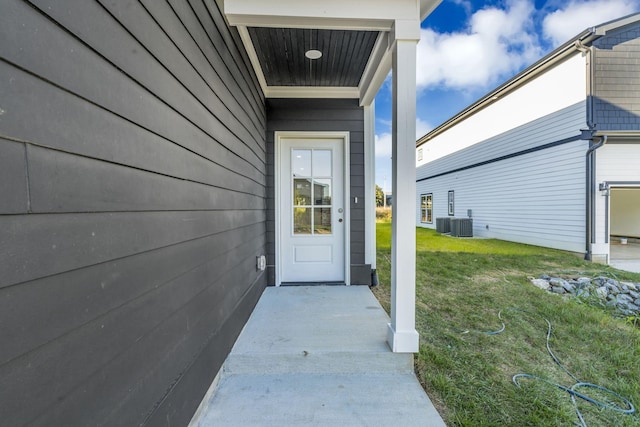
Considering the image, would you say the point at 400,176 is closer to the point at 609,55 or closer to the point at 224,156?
the point at 224,156

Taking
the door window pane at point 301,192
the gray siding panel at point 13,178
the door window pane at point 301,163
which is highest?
the door window pane at point 301,163

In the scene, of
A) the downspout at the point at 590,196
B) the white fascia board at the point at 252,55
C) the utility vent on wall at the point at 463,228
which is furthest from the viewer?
the utility vent on wall at the point at 463,228

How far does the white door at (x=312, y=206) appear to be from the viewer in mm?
3557

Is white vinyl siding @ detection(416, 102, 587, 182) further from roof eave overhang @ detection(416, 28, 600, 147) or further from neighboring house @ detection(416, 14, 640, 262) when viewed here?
roof eave overhang @ detection(416, 28, 600, 147)

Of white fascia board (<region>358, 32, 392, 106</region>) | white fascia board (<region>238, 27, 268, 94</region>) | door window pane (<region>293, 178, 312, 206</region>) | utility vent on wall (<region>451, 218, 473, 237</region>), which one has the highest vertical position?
white fascia board (<region>238, 27, 268, 94</region>)

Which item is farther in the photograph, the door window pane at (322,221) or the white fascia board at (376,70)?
the door window pane at (322,221)

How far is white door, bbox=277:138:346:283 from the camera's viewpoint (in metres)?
3.56

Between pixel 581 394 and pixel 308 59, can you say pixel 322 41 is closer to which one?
pixel 308 59

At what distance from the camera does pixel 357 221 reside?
3.51 metres

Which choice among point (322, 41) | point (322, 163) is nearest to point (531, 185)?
point (322, 163)

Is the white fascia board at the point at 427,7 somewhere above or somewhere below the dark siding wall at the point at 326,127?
above

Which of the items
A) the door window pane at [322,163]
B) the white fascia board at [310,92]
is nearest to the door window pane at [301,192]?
the door window pane at [322,163]

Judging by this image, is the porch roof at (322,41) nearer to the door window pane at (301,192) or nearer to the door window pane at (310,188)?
the door window pane at (310,188)

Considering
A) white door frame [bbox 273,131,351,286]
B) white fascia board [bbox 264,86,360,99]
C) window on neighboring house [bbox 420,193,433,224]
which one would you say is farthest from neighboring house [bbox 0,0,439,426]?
window on neighboring house [bbox 420,193,433,224]
